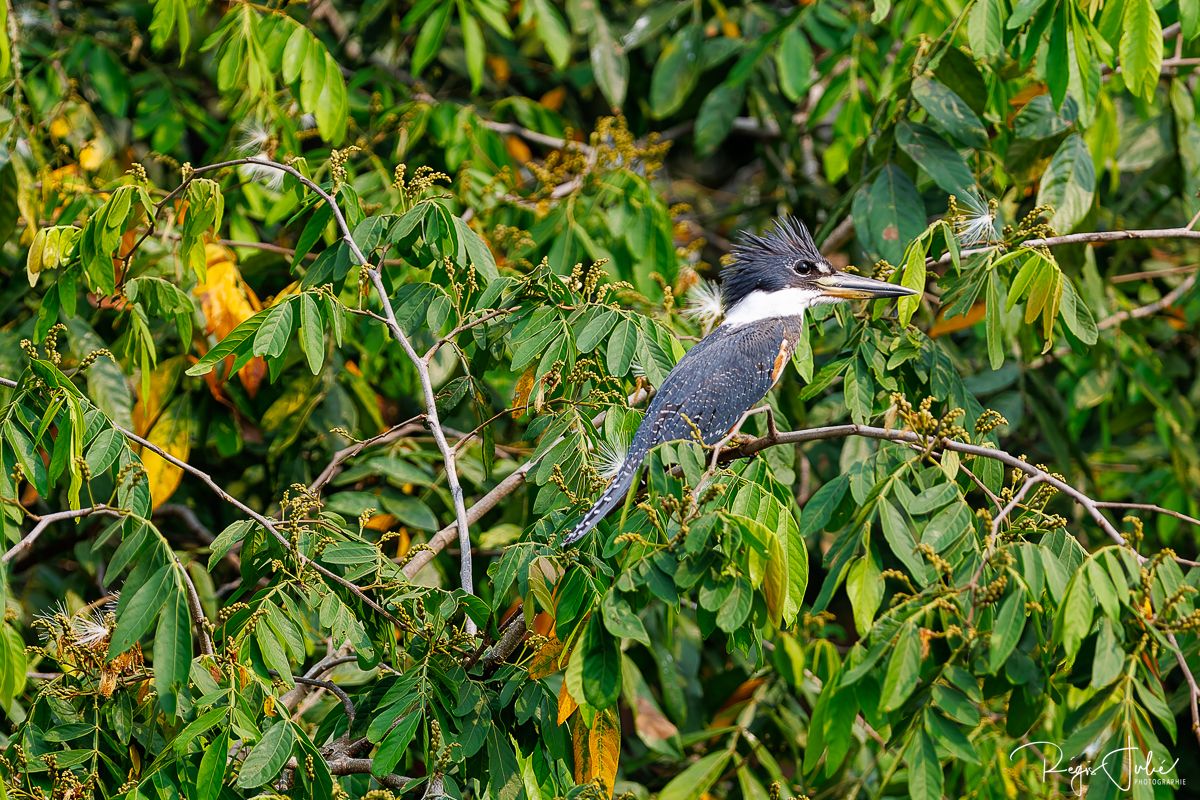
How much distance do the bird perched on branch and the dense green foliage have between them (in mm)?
105

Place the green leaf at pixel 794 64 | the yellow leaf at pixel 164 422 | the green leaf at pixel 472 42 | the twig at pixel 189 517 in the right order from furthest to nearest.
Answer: the green leaf at pixel 794 64
the green leaf at pixel 472 42
the twig at pixel 189 517
the yellow leaf at pixel 164 422

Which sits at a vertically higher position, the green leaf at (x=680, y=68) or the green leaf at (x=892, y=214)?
the green leaf at (x=892, y=214)

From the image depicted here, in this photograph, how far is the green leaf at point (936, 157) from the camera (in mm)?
3174

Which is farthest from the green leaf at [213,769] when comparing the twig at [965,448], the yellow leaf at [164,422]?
the yellow leaf at [164,422]

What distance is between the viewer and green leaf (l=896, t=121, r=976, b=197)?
3.17 meters

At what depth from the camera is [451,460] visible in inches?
106

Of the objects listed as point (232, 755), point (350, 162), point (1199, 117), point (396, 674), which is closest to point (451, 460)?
point (396, 674)

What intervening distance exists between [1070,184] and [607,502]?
1.68 meters

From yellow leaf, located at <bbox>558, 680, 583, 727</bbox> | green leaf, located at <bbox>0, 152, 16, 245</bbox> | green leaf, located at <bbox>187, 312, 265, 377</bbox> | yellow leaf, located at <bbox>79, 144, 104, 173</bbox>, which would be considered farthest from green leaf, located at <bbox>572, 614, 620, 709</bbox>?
yellow leaf, located at <bbox>79, 144, 104, 173</bbox>

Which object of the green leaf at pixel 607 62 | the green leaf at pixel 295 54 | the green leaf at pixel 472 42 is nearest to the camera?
the green leaf at pixel 295 54

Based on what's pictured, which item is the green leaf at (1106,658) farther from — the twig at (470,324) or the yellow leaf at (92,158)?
the yellow leaf at (92,158)

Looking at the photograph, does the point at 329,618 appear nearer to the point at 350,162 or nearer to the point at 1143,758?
the point at 1143,758

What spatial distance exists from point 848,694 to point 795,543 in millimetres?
304

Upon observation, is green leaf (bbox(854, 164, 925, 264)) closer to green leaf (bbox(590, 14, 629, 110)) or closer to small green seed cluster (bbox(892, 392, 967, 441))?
small green seed cluster (bbox(892, 392, 967, 441))
